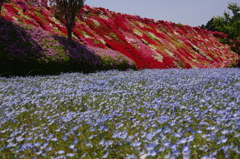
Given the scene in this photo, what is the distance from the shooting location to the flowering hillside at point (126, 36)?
84.5ft

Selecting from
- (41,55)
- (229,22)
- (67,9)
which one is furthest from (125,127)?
(229,22)

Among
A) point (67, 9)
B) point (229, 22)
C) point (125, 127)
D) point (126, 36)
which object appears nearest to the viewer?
point (125, 127)

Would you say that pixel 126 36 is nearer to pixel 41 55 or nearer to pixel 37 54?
pixel 41 55

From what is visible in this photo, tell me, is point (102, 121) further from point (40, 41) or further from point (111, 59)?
point (111, 59)

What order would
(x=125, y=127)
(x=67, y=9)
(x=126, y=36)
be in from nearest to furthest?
1. (x=125, y=127)
2. (x=67, y=9)
3. (x=126, y=36)

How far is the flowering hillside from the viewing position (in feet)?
84.5

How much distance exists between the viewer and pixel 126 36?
107 feet

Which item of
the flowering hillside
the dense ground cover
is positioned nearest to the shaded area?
the dense ground cover

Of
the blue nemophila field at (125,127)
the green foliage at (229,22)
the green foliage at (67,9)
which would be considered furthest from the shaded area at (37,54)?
the green foliage at (229,22)

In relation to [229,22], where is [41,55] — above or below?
below

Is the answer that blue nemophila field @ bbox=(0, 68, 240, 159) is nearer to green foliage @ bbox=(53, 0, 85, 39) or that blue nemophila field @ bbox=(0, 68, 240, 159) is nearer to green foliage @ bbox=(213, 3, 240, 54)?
green foliage @ bbox=(53, 0, 85, 39)

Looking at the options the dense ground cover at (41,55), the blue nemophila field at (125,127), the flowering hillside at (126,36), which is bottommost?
the blue nemophila field at (125,127)

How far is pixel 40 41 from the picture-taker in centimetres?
1572

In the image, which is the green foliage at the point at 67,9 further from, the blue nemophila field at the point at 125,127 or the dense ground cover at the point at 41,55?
the blue nemophila field at the point at 125,127
